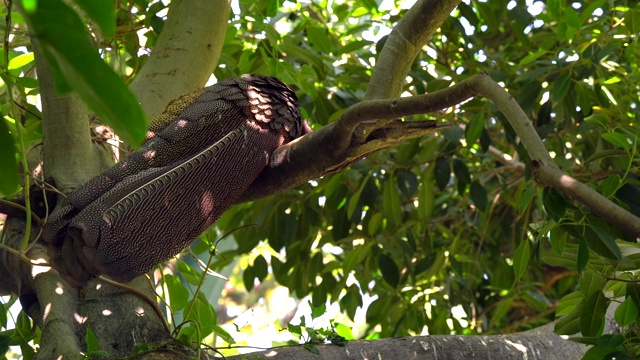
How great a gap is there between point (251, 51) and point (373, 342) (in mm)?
1290

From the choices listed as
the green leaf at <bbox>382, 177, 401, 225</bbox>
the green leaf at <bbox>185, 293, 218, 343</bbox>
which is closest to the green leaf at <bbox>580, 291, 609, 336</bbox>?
the green leaf at <bbox>185, 293, 218, 343</bbox>

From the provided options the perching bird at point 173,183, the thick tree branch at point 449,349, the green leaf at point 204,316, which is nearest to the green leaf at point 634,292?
the thick tree branch at point 449,349

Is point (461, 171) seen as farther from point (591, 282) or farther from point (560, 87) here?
point (591, 282)

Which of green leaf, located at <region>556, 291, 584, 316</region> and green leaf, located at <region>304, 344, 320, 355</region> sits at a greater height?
green leaf, located at <region>304, 344, 320, 355</region>

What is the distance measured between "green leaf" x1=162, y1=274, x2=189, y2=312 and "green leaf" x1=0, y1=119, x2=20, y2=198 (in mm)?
1425

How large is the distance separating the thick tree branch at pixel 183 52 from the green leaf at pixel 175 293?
Result: 17.7 inches

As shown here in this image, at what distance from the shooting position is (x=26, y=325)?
204 cm

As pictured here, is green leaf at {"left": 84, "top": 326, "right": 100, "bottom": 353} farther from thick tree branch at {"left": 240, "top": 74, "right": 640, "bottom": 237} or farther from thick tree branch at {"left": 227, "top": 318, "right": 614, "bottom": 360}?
thick tree branch at {"left": 240, "top": 74, "right": 640, "bottom": 237}

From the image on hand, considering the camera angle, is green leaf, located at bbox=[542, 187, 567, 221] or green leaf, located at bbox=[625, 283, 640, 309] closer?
green leaf, located at bbox=[542, 187, 567, 221]

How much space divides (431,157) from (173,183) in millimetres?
1908

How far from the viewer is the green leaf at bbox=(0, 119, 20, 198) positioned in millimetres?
663

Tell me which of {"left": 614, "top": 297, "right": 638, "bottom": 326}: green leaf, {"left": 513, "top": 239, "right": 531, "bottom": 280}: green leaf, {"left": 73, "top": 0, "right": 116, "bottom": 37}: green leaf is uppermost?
{"left": 73, "top": 0, "right": 116, "bottom": 37}: green leaf

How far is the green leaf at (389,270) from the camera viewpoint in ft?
10.1

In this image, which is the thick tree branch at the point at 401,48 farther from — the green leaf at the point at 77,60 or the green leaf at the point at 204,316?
the green leaf at the point at 77,60
